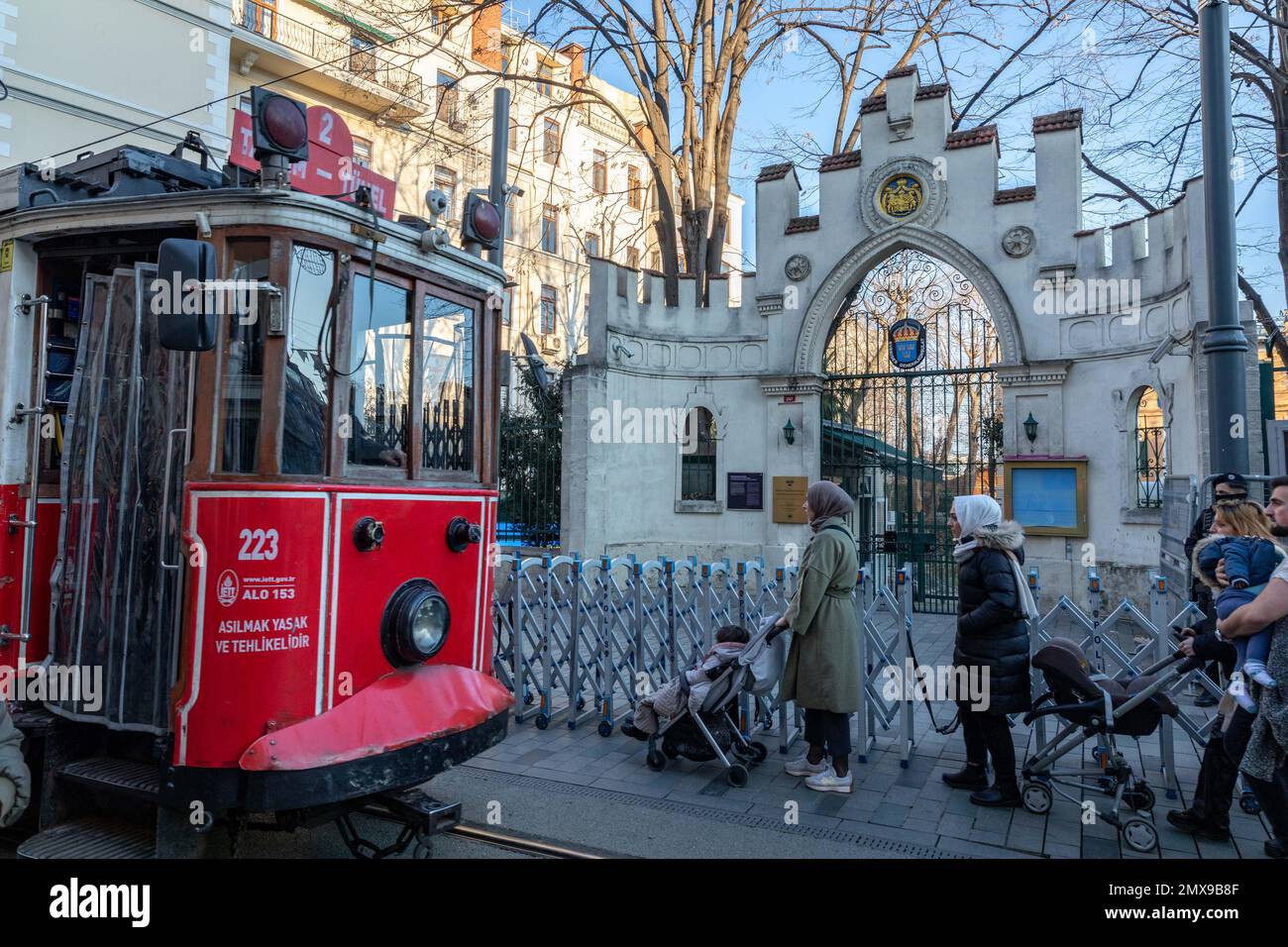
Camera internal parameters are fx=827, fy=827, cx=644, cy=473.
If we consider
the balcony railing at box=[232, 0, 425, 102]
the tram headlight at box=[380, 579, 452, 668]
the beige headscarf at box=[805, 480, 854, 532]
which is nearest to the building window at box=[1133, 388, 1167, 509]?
the beige headscarf at box=[805, 480, 854, 532]

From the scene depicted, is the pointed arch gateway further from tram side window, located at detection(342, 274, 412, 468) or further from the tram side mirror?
the tram side mirror

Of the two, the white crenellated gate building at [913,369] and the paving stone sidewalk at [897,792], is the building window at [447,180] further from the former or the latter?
the paving stone sidewalk at [897,792]

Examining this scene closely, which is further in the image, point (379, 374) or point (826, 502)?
point (826, 502)

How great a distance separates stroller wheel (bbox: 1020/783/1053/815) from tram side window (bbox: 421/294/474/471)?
13.2 feet

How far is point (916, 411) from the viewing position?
1366 centimetres

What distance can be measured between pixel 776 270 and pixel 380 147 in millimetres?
16050

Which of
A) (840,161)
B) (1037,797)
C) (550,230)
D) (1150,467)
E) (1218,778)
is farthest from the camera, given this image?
(550,230)

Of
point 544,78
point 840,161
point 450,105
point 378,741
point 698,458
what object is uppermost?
point 450,105

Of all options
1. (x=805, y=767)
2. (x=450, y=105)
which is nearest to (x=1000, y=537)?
(x=805, y=767)

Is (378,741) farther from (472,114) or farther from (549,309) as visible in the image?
(549,309)

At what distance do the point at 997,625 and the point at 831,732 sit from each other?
51.7 inches

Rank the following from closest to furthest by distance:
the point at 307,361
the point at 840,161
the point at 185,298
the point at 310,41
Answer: the point at 185,298 < the point at 307,361 < the point at 840,161 < the point at 310,41
